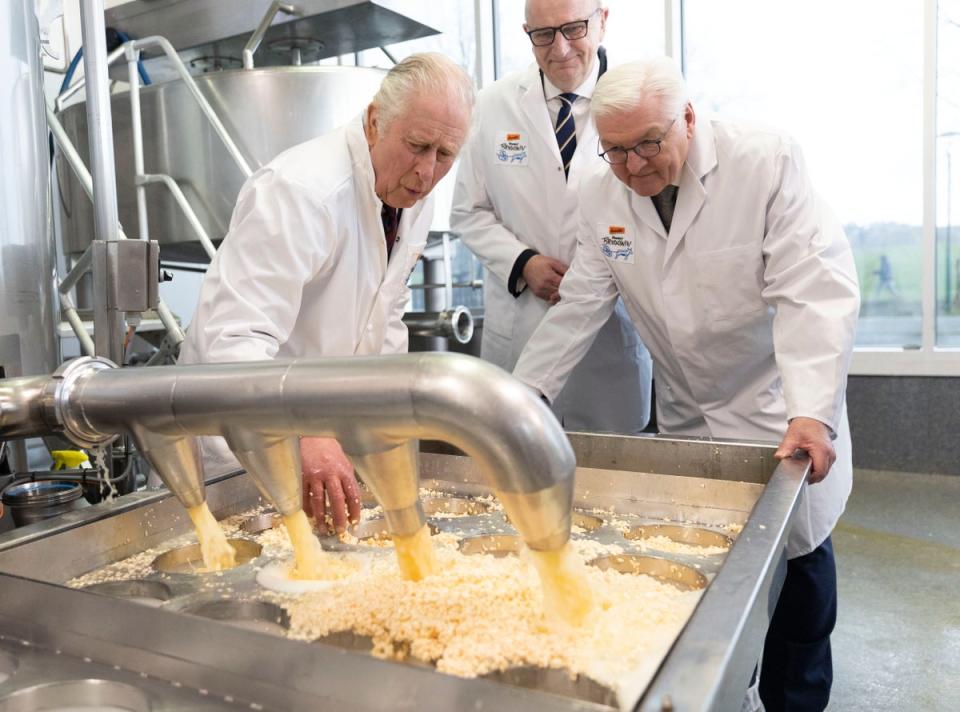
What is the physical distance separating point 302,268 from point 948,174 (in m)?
3.81

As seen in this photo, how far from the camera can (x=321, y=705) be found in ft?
2.02

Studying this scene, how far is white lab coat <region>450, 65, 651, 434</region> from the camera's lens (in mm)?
2309

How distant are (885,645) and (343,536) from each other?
188cm

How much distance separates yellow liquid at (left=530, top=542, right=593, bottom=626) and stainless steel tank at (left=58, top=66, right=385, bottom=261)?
7.50 feet

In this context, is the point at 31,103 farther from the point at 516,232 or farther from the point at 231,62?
the point at 231,62

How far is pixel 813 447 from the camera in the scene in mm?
1284

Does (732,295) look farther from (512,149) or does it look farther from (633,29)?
(633,29)

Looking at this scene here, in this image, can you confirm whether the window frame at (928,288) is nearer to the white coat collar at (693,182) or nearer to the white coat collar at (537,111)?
the white coat collar at (537,111)

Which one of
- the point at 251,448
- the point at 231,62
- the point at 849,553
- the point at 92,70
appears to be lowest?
the point at 849,553

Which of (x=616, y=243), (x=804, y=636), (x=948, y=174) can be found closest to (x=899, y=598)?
(x=804, y=636)

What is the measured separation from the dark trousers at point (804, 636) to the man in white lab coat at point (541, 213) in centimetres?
69

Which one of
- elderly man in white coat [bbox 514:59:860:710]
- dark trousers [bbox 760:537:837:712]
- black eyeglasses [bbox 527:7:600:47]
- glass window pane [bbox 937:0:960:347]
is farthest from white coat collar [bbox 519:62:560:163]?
glass window pane [bbox 937:0:960:347]

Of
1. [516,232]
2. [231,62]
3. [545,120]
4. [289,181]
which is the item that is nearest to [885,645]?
[516,232]

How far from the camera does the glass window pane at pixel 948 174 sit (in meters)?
3.96
